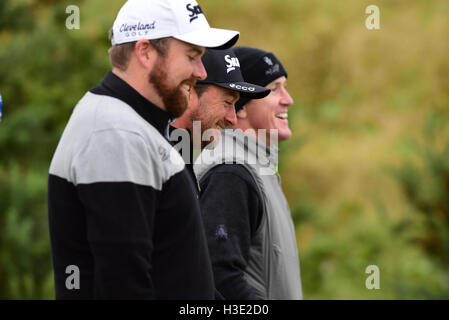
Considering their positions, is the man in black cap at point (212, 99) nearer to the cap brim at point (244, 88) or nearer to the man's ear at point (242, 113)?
the cap brim at point (244, 88)

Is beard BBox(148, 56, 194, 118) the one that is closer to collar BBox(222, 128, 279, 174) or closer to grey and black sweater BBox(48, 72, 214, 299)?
grey and black sweater BBox(48, 72, 214, 299)

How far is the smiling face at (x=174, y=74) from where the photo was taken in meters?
1.98

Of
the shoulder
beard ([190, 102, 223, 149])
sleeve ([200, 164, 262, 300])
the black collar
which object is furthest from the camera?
beard ([190, 102, 223, 149])

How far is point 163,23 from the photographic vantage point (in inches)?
77.9

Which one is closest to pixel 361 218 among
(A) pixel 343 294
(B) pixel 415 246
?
(A) pixel 343 294

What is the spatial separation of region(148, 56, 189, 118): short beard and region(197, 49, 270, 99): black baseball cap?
0.86 meters

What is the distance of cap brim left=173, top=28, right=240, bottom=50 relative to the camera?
1991 mm

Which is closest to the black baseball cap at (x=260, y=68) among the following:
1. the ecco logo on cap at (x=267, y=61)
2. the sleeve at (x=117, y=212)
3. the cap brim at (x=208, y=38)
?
the ecco logo on cap at (x=267, y=61)

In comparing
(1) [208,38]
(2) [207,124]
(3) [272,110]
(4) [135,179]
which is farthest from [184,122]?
(4) [135,179]

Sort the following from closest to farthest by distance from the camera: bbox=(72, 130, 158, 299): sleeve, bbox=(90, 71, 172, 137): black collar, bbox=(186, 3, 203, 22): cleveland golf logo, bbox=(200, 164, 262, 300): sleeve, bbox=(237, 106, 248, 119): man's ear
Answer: bbox=(72, 130, 158, 299): sleeve
bbox=(90, 71, 172, 137): black collar
bbox=(186, 3, 203, 22): cleveland golf logo
bbox=(200, 164, 262, 300): sleeve
bbox=(237, 106, 248, 119): man's ear

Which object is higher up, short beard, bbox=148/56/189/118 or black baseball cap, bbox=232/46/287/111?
black baseball cap, bbox=232/46/287/111

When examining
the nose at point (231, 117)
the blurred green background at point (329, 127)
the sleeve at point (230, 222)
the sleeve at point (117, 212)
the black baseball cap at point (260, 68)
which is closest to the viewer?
the sleeve at point (117, 212)

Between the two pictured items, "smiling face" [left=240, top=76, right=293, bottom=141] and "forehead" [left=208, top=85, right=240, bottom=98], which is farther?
"smiling face" [left=240, top=76, right=293, bottom=141]

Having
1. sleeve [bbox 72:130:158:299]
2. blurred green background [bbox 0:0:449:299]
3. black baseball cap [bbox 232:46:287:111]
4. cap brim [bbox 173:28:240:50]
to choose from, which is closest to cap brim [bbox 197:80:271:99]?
black baseball cap [bbox 232:46:287:111]
